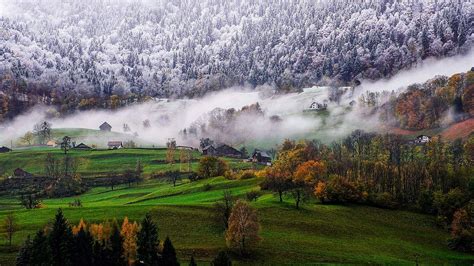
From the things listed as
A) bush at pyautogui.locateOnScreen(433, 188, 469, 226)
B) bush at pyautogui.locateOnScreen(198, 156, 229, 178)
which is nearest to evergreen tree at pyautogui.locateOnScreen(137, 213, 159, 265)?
bush at pyautogui.locateOnScreen(433, 188, 469, 226)

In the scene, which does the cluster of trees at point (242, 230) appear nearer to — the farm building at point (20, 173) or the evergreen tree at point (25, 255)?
the evergreen tree at point (25, 255)

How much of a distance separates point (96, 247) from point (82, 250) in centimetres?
211

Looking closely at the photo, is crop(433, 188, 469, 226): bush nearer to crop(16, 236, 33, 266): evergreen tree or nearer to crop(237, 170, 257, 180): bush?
crop(237, 170, 257, 180): bush

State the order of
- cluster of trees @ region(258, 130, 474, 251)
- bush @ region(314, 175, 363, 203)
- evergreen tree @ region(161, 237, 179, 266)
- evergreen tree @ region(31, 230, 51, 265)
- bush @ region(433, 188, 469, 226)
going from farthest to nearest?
bush @ region(314, 175, 363, 203) < cluster of trees @ region(258, 130, 474, 251) < bush @ region(433, 188, 469, 226) < evergreen tree @ region(161, 237, 179, 266) < evergreen tree @ region(31, 230, 51, 265)

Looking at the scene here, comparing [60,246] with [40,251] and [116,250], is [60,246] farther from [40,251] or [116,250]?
[116,250]

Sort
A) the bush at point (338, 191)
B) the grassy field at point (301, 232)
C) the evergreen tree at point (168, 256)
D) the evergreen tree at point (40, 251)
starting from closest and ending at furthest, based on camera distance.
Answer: the evergreen tree at point (40, 251) → the evergreen tree at point (168, 256) → the grassy field at point (301, 232) → the bush at point (338, 191)

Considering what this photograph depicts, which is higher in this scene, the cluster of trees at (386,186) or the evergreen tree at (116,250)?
the cluster of trees at (386,186)

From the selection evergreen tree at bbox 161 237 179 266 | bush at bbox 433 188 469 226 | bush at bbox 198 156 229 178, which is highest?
bush at bbox 198 156 229 178

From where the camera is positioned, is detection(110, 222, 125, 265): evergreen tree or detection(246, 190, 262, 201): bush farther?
detection(246, 190, 262, 201): bush

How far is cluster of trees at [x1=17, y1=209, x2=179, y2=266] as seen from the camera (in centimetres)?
7312

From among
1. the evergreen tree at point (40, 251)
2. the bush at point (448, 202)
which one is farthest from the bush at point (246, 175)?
the evergreen tree at point (40, 251)

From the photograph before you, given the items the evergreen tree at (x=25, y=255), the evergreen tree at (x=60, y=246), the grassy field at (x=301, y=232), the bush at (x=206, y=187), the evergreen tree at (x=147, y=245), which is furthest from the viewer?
the bush at (x=206, y=187)

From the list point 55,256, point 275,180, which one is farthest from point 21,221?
point 275,180

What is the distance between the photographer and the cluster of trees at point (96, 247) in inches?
2879
